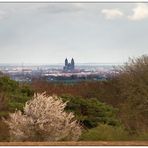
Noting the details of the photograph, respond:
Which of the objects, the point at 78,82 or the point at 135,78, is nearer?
the point at 135,78

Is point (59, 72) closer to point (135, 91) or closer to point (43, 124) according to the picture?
point (135, 91)

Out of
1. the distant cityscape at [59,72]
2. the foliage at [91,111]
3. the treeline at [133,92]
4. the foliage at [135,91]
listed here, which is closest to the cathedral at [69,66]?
the distant cityscape at [59,72]

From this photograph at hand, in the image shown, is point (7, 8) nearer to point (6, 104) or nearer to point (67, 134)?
point (6, 104)

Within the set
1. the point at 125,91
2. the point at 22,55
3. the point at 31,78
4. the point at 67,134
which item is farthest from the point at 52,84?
the point at 67,134

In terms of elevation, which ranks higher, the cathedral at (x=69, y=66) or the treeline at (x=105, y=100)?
the cathedral at (x=69, y=66)

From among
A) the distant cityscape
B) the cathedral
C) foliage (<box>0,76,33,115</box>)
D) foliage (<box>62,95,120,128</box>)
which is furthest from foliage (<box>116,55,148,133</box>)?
the cathedral

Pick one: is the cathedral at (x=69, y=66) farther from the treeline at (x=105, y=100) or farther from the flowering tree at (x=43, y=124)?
the flowering tree at (x=43, y=124)

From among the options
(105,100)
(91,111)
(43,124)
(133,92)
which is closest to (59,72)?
A: (105,100)
